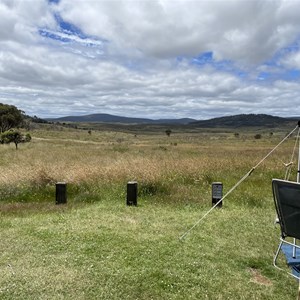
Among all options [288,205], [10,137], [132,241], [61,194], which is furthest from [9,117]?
[288,205]

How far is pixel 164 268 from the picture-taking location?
490cm

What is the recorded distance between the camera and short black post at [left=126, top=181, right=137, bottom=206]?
345 inches

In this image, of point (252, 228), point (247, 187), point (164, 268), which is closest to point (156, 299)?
point (164, 268)

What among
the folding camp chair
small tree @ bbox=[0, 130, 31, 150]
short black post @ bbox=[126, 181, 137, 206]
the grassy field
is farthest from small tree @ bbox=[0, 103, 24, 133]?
the folding camp chair

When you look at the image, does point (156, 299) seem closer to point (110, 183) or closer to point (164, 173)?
point (110, 183)

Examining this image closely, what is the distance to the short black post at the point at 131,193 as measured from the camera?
877cm

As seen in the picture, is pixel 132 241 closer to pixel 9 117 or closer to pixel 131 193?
pixel 131 193

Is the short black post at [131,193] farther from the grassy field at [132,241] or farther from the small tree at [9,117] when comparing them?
the small tree at [9,117]

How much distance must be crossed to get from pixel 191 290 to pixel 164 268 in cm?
66

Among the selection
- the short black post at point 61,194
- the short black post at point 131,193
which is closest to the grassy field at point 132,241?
the short black post at point 131,193

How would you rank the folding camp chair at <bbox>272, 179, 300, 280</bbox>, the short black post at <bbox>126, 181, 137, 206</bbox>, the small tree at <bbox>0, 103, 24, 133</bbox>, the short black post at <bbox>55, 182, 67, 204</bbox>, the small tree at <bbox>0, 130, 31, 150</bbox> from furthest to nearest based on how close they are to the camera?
the small tree at <bbox>0, 103, 24, 133</bbox>
the small tree at <bbox>0, 130, 31, 150</bbox>
the short black post at <bbox>55, 182, 67, 204</bbox>
the short black post at <bbox>126, 181, 137, 206</bbox>
the folding camp chair at <bbox>272, 179, 300, 280</bbox>

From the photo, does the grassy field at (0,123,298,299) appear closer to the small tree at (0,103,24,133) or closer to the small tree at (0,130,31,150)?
the small tree at (0,130,31,150)

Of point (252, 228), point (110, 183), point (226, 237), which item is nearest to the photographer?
point (226, 237)

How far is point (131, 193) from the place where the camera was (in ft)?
28.8
